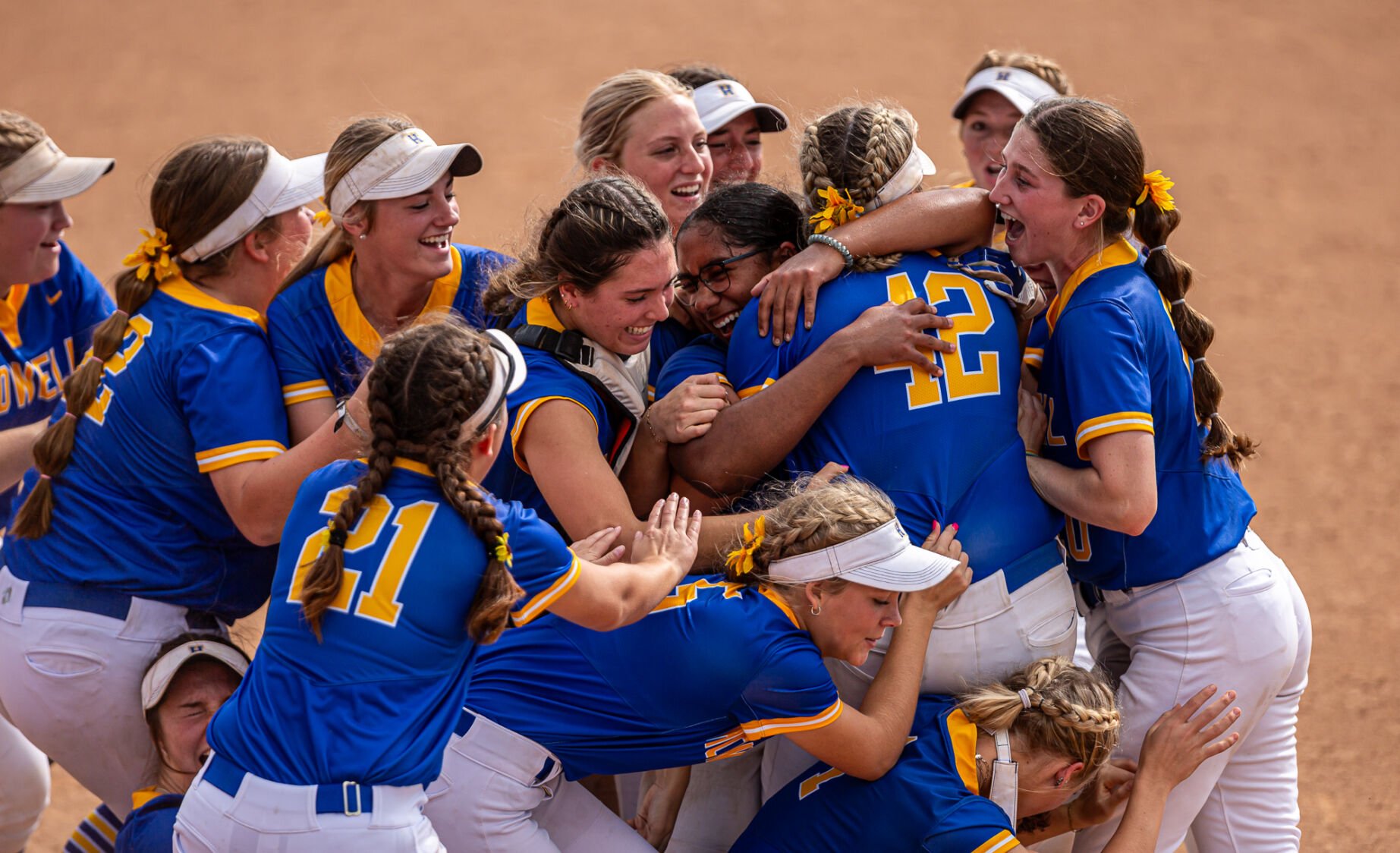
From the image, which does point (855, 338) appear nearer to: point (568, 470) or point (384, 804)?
point (568, 470)

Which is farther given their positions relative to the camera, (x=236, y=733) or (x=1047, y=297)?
(x=1047, y=297)

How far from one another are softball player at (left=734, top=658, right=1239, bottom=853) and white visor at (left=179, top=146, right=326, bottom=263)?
2271 millimetres

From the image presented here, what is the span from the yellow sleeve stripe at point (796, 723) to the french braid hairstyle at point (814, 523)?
0.30m

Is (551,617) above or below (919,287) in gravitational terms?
below

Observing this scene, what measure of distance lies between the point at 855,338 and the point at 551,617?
43.1 inches

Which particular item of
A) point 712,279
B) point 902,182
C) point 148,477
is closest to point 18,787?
point 148,477

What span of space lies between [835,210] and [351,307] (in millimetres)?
1532

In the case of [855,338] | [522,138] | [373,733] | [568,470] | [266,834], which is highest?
[855,338]

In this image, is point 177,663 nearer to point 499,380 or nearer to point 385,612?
point 385,612

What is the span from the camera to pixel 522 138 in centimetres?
1537

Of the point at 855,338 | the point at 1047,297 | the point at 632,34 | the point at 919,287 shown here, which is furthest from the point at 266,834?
the point at 632,34

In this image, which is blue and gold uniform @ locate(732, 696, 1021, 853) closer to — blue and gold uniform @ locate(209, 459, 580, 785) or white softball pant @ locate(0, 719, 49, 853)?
blue and gold uniform @ locate(209, 459, 580, 785)

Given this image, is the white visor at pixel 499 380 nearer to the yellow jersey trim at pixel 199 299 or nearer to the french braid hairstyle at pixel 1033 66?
the yellow jersey trim at pixel 199 299

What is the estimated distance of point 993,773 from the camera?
11.6 ft
